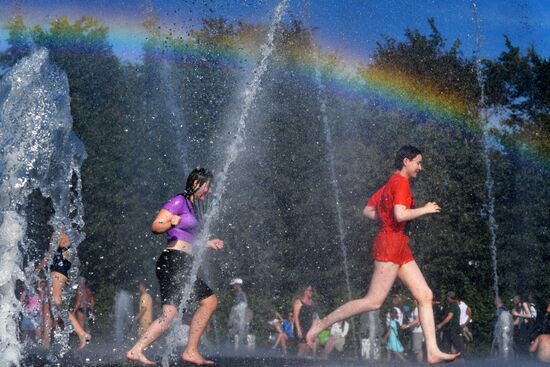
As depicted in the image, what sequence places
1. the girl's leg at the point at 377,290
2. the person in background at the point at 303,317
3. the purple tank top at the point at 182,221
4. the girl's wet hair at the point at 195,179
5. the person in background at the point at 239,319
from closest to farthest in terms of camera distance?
the purple tank top at the point at 182,221
the girl's wet hair at the point at 195,179
the girl's leg at the point at 377,290
the person in background at the point at 303,317
the person in background at the point at 239,319

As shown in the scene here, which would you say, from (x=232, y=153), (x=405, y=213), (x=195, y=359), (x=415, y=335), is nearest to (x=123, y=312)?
(x=232, y=153)

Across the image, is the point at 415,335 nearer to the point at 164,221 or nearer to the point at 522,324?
the point at 522,324

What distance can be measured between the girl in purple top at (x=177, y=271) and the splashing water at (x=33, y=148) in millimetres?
1130

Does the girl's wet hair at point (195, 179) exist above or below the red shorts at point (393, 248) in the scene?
above

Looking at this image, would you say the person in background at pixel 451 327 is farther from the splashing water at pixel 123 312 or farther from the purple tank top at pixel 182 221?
the splashing water at pixel 123 312

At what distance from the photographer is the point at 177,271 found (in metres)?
7.27

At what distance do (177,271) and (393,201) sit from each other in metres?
1.82

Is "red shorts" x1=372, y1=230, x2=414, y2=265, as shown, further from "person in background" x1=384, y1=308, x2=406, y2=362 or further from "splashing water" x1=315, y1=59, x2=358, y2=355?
"splashing water" x1=315, y1=59, x2=358, y2=355

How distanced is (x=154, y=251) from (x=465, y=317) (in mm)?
13899

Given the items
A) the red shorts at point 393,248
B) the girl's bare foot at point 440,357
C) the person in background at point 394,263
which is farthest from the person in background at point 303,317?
the girl's bare foot at point 440,357

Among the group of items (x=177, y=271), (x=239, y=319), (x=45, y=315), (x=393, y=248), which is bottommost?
(x=177, y=271)

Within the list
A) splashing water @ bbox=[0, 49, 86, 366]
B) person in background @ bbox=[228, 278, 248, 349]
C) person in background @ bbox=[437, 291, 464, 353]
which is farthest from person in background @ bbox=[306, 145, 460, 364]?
person in background @ bbox=[228, 278, 248, 349]

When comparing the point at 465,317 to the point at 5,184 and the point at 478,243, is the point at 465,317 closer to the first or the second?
the point at 478,243

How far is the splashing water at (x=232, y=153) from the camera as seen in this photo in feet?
24.4
